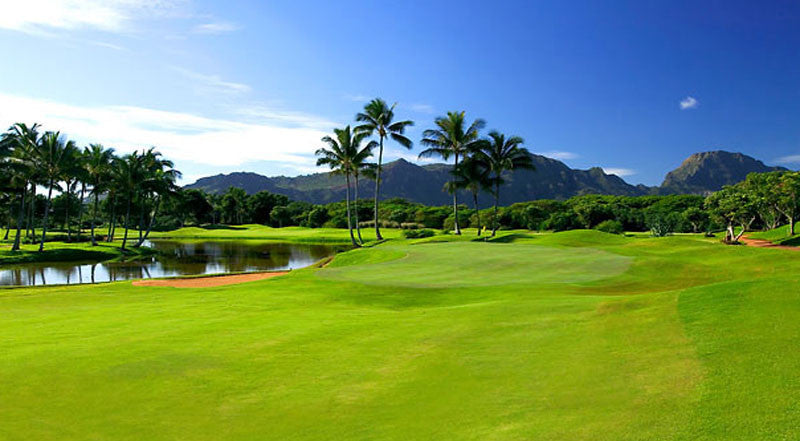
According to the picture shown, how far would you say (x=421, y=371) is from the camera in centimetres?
789

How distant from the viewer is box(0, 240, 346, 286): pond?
34.0 metres

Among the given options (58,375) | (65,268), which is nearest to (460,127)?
(65,268)

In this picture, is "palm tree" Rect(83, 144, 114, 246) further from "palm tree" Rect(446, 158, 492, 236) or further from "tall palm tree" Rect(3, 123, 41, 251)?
"palm tree" Rect(446, 158, 492, 236)

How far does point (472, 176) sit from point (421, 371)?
50.0m

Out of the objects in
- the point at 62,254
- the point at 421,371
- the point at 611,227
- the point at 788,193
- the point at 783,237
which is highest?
the point at 788,193

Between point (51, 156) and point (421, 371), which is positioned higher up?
point (51, 156)

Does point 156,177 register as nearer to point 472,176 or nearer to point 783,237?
point 472,176

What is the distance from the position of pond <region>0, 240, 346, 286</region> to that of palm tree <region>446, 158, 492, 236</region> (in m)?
18.4

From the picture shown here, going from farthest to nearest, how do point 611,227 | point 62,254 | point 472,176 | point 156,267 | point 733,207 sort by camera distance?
point 611,227 < point 472,176 < point 62,254 < point 733,207 < point 156,267

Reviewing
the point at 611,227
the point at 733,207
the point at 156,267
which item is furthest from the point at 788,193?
the point at 156,267

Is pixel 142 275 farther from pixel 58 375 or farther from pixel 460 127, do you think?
pixel 460 127

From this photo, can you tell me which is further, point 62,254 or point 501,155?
point 501,155

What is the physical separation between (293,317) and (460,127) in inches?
1730

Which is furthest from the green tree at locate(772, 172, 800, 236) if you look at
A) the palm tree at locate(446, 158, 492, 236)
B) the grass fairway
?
the grass fairway
